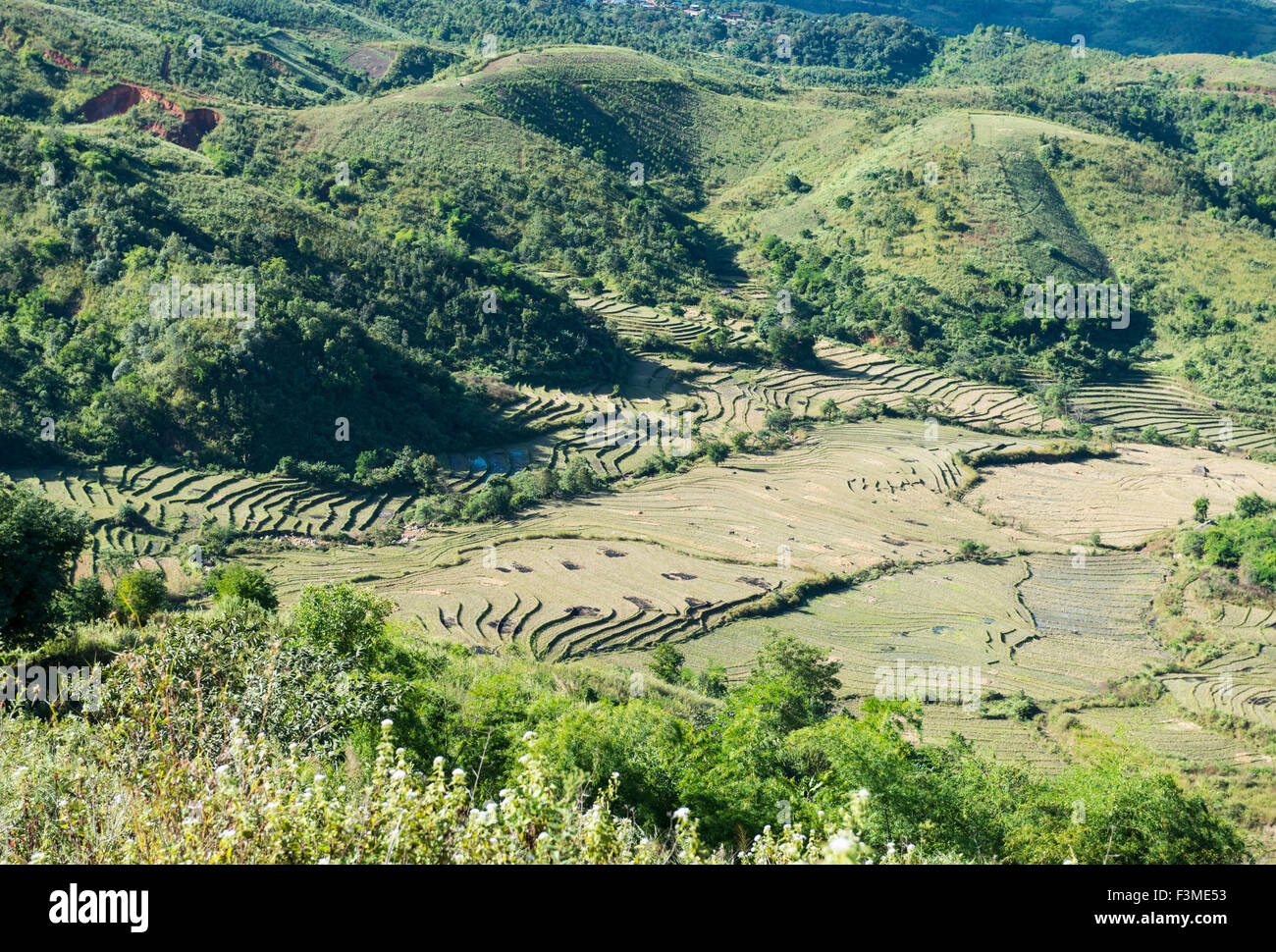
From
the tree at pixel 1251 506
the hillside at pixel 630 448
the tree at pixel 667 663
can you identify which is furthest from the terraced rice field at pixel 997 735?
the tree at pixel 1251 506

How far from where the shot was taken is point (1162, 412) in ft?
200

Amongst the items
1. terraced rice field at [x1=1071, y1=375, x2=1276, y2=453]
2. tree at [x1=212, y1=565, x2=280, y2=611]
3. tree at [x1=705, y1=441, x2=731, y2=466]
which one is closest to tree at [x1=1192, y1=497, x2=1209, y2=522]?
terraced rice field at [x1=1071, y1=375, x2=1276, y2=453]

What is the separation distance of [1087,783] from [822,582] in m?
19.5

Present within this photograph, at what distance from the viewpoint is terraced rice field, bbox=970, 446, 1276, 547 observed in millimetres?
45906

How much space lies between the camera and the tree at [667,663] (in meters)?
29.3

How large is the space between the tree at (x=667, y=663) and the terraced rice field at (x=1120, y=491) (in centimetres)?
2393

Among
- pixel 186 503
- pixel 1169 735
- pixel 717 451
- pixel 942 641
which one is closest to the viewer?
pixel 1169 735

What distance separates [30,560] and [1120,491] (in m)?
50.7

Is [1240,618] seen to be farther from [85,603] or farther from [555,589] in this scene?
[85,603]

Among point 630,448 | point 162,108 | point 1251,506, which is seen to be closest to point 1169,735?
point 1251,506

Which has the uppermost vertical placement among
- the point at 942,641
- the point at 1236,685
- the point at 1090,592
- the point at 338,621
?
the point at 338,621

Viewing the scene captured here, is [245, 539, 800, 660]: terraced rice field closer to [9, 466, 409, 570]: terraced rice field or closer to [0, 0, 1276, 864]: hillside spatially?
[0, 0, 1276, 864]: hillside

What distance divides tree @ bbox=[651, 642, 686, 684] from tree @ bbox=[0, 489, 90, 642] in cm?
1705

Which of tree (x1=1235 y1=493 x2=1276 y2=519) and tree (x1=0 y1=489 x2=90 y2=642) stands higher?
tree (x1=0 y1=489 x2=90 y2=642)
